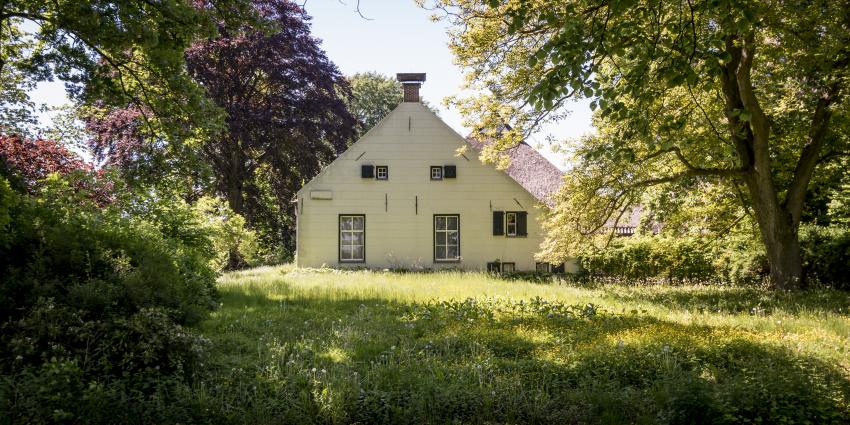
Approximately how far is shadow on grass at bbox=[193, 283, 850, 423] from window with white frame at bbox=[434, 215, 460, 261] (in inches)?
532

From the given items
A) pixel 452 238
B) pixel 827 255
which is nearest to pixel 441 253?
pixel 452 238

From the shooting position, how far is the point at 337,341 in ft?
24.0

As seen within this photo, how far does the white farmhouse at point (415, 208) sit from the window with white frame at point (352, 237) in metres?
0.04

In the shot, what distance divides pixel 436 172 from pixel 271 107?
333 inches

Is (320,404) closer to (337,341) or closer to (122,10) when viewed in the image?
(337,341)

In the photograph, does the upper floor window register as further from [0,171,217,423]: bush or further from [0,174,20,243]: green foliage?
[0,174,20,243]: green foliage

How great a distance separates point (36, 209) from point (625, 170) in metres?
11.6

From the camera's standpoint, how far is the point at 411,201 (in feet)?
72.4

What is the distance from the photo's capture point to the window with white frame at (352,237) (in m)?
22.0

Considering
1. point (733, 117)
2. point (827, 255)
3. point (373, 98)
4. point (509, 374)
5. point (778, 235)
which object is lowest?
point (509, 374)

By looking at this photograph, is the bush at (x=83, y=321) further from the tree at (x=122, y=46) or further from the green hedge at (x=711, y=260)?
the green hedge at (x=711, y=260)

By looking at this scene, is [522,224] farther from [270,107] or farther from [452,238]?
[270,107]

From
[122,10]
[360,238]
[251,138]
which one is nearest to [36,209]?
[122,10]

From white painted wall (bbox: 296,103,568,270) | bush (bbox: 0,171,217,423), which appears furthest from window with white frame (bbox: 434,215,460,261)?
bush (bbox: 0,171,217,423)
